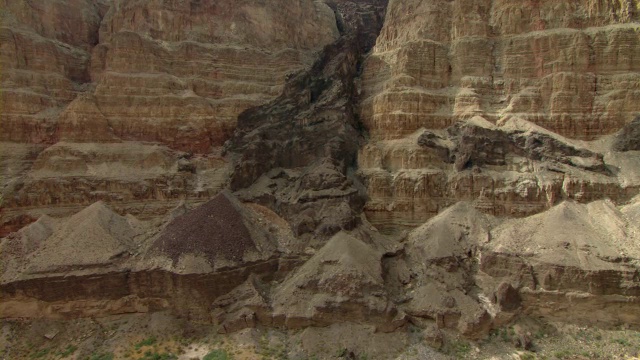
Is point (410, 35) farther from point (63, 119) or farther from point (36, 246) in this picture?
point (36, 246)

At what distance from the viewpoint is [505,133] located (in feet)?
94.6

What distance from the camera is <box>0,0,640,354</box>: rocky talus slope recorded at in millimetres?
23281

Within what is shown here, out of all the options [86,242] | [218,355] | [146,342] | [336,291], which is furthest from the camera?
[86,242]

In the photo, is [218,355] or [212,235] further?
[212,235]

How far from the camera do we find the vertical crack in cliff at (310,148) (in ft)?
91.4

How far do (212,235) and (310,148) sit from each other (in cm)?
1014

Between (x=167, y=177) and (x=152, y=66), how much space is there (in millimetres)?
9563

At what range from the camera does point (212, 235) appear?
25.1 meters

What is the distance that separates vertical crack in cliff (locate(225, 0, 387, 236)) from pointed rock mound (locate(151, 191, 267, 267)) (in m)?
2.90

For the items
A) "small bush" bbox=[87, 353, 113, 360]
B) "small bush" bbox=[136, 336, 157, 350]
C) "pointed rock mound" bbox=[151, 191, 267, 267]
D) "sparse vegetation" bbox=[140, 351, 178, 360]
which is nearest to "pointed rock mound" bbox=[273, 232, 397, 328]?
"pointed rock mound" bbox=[151, 191, 267, 267]

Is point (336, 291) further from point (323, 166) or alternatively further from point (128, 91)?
point (128, 91)

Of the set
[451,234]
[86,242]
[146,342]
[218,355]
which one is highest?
[451,234]

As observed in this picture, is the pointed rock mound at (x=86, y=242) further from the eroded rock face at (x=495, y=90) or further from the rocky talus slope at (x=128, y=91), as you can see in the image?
the eroded rock face at (x=495, y=90)

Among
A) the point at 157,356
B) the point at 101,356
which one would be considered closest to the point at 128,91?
the point at 101,356
